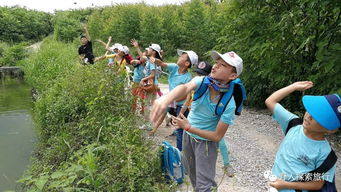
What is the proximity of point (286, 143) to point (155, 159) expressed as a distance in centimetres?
205

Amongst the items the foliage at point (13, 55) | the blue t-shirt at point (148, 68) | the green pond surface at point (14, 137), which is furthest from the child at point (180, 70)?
the foliage at point (13, 55)

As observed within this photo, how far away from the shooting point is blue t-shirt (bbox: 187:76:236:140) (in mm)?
2545

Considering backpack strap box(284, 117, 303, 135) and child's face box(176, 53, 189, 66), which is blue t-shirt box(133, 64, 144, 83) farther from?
backpack strap box(284, 117, 303, 135)

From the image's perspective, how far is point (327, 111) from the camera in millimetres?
1887

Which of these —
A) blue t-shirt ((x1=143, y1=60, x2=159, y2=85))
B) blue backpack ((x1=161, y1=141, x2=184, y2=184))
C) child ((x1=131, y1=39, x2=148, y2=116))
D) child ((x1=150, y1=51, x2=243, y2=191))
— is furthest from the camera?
child ((x1=131, y1=39, x2=148, y2=116))

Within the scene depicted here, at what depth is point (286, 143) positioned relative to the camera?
221 centimetres

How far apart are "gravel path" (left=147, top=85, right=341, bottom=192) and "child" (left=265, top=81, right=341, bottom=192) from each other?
5.86 feet

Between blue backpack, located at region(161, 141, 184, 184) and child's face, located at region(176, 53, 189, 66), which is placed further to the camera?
child's face, located at region(176, 53, 189, 66)

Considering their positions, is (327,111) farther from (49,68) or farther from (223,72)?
(49,68)

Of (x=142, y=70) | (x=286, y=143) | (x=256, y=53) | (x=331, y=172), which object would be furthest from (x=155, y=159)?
(x=256, y=53)

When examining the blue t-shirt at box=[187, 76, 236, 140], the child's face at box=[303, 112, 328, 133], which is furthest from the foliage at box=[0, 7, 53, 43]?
the child's face at box=[303, 112, 328, 133]

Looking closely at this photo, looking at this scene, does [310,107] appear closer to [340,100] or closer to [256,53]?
[340,100]

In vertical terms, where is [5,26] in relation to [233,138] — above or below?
above

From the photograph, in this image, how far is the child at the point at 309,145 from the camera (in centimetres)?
189
